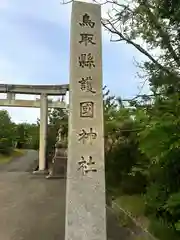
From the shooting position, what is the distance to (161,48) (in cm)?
809

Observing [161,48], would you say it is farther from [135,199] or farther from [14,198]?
[14,198]

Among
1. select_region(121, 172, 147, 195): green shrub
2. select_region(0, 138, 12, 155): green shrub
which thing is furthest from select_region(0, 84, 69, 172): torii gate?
select_region(0, 138, 12, 155): green shrub

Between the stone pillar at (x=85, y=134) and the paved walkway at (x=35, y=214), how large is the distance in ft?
7.55

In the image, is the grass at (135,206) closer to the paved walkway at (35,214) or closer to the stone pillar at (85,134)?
the paved walkway at (35,214)

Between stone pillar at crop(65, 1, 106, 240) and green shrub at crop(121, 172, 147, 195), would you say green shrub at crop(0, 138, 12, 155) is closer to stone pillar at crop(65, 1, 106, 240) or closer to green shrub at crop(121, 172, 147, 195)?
green shrub at crop(121, 172, 147, 195)

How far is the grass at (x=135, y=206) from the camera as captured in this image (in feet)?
23.6

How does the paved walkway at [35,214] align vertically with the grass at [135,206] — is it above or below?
below

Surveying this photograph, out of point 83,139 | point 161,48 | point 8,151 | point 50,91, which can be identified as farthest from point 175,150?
point 8,151

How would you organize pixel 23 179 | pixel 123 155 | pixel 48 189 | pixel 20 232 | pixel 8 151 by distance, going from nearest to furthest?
pixel 20 232 → pixel 123 155 → pixel 48 189 → pixel 23 179 → pixel 8 151

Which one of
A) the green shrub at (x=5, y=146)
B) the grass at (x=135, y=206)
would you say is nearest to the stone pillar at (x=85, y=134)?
the grass at (x=135, y=206)

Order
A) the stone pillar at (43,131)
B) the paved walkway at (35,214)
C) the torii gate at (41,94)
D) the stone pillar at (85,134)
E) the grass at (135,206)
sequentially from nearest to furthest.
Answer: the stone pillar at (85,134), the grass at (135,206), the paved walkway at (35,214), the stone pillar at (43,131), the torii gate at (41,94)

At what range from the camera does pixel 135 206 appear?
8.23 meters

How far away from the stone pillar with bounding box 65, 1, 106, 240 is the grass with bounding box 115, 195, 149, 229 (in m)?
1.83

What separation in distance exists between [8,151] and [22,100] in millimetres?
14631
